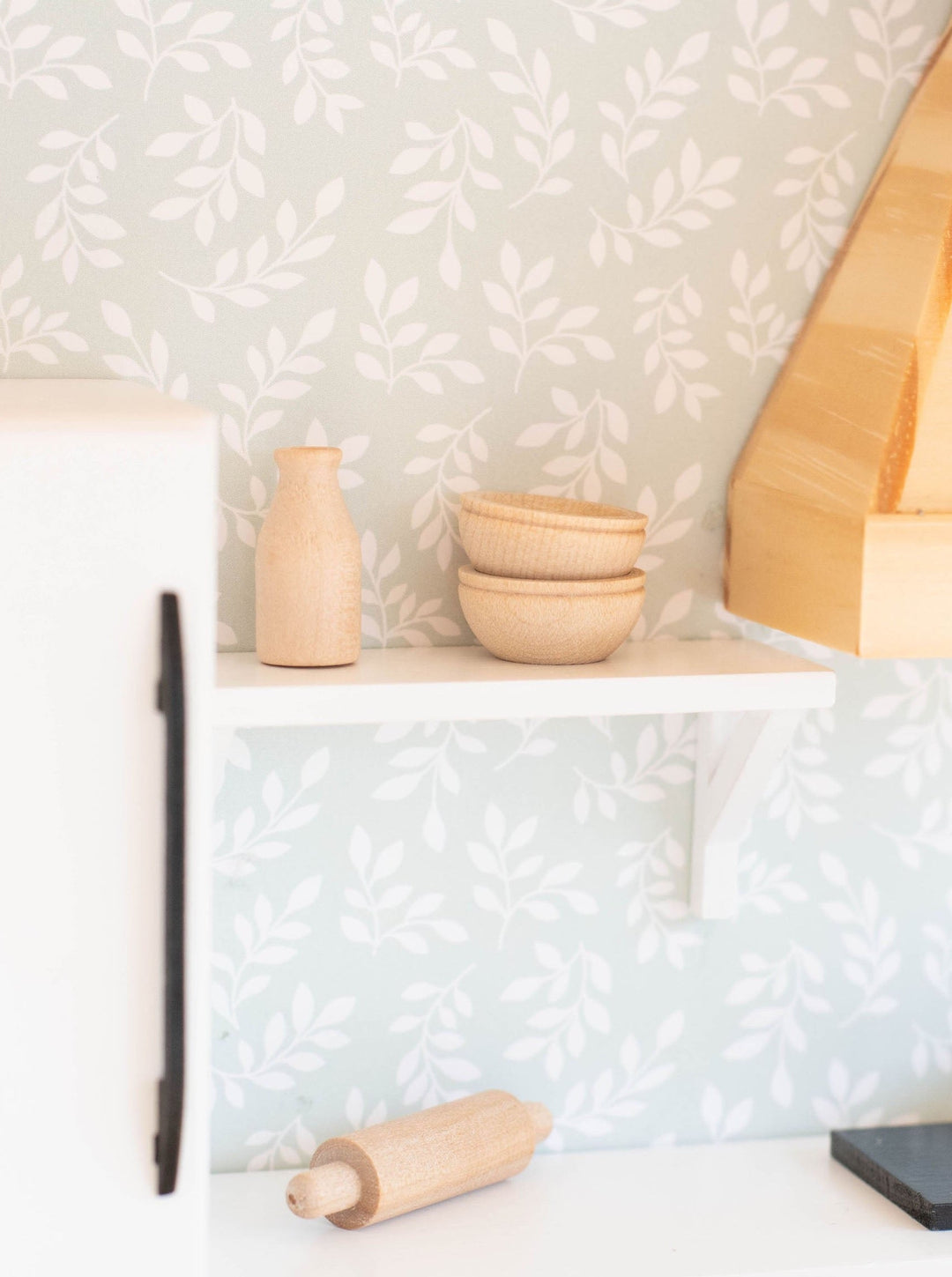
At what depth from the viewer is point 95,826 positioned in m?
0.81

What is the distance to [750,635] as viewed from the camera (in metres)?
1.44

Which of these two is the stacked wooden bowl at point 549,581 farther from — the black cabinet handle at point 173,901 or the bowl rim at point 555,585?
the black cabinet handle at point 173,901

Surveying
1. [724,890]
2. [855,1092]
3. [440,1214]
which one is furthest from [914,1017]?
[440,1214]

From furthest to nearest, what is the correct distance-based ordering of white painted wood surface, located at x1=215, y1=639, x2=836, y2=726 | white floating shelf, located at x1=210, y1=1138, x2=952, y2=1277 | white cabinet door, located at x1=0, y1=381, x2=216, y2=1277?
white floating shelf, located at x1=210, y1=1138, x2=952, y2=1277 → white painted wood surface, located at x1=215, y1=639, x2=836, y2=726 → white cabinet door, located at x1=0, y1=381, x2=216, y2=1277

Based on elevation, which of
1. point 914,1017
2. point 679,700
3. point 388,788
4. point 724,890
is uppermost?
point 679,700

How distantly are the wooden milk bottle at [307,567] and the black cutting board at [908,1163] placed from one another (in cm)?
78

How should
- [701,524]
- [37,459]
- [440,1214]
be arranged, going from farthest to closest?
[701,524] < [440,1214] < [37,459]

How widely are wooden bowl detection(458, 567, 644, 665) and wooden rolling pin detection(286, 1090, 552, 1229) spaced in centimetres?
47

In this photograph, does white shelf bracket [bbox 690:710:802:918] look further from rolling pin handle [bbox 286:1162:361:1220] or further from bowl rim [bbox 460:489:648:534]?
rolling pin handle [bbox 286:1162:361:1220]

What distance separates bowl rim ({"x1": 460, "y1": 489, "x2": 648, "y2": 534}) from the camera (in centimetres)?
118

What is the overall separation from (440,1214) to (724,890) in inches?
17.7

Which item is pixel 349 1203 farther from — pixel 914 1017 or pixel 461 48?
pixel 461 48

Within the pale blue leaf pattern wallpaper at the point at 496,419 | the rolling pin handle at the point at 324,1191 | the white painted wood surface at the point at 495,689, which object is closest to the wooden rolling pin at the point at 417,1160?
the rolling pin handle at the point at 324,1191

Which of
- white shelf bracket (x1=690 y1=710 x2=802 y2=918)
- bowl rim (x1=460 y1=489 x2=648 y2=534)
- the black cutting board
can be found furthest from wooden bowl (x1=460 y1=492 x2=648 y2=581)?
the black cutting board
